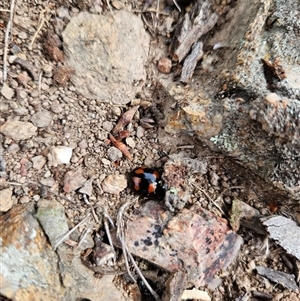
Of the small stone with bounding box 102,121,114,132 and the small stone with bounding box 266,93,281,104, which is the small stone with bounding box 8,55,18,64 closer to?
the small stone with bounding box 102,121,114,132

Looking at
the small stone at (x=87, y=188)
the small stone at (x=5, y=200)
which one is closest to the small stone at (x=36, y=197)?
the small stone at (x=5, y=200)

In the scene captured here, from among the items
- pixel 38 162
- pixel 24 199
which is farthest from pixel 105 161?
pixel 24 199

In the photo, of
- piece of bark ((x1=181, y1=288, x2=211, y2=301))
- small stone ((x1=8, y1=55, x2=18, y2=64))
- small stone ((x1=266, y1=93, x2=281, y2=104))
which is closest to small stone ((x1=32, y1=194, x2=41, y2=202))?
small stone ((x1=8, y1=55, x2=18, y2=64))

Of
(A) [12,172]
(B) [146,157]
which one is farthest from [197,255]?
(A) [12,172]

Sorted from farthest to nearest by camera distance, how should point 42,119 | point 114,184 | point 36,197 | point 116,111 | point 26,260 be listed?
point 116,111
point 114,184
point 42,119
point 36,197
point 26,260

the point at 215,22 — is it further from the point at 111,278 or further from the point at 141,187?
the point at 111,278

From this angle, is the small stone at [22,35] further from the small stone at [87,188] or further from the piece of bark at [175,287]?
the piece of bark at [175,287]

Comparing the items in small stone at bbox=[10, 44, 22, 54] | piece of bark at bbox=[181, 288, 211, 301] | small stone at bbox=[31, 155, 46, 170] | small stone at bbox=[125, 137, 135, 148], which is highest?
small stone at bbox=[10, 44, 22, 54]

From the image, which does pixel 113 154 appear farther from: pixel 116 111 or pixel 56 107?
pixel 56 107
